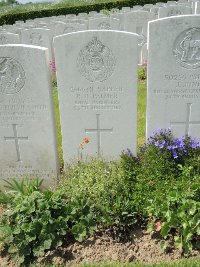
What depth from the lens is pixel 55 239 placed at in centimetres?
347

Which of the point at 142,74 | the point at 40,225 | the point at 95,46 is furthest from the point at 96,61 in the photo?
the point at 142,74

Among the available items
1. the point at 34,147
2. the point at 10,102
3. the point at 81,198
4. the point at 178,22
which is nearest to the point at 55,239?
the point at 81,198

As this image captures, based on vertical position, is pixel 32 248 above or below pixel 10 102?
below

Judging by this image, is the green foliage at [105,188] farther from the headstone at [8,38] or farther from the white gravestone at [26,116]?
the headstone at [8,38]

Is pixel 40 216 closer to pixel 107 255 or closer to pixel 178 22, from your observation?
pixel 107 255

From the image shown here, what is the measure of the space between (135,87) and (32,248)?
2.16m

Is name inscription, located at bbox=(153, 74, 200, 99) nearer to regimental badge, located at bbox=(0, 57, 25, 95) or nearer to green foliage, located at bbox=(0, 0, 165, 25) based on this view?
regimental badge, located at bbox=(0, 57, 25, 95)

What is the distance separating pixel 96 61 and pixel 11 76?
1.05 metres

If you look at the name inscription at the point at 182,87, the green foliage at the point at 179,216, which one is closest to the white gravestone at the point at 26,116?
the name inscription at the point at 182,87

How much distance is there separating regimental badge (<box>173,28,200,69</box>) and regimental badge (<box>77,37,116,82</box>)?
0.78 m

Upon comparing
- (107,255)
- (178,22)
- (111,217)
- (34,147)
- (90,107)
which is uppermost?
(178,22)

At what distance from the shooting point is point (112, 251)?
3.45 m

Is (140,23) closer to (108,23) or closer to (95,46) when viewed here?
(108,23)

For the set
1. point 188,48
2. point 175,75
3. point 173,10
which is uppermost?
point 173,10
